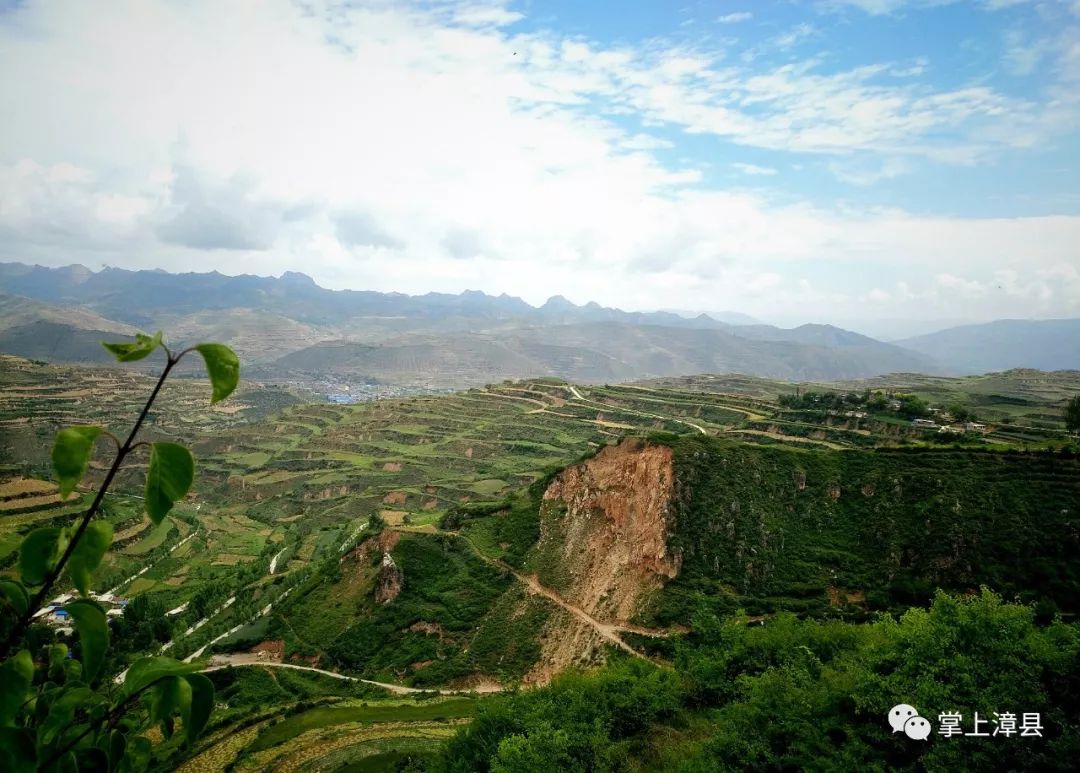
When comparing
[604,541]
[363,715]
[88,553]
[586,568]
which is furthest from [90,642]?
[604,541]

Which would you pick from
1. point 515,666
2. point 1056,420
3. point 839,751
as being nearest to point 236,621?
point 515,666

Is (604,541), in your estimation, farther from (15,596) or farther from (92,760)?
(15,596)

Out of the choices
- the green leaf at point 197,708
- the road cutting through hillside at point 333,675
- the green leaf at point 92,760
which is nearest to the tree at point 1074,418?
the road cutting through hillside at point 333,675

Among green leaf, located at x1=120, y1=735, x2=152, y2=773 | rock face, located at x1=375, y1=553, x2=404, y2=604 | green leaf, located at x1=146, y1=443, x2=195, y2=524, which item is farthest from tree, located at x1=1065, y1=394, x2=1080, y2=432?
green leaf, located at x1=146, y1=443, x2=195, y2=524

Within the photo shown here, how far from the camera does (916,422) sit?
73688 mm

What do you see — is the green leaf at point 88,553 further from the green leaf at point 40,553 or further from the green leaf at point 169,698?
the green leaf at point 169,698

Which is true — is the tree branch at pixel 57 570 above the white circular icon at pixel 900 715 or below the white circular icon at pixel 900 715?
above

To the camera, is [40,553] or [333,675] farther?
[333,675]

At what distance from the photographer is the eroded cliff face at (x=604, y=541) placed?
46594 mm

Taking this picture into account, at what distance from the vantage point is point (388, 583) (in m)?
54.2

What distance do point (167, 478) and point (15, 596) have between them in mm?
1536

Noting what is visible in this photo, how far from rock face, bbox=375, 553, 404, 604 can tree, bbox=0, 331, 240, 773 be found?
53.3 metres

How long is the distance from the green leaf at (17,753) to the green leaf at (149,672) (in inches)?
18.8

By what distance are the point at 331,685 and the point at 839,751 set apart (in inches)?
1586
